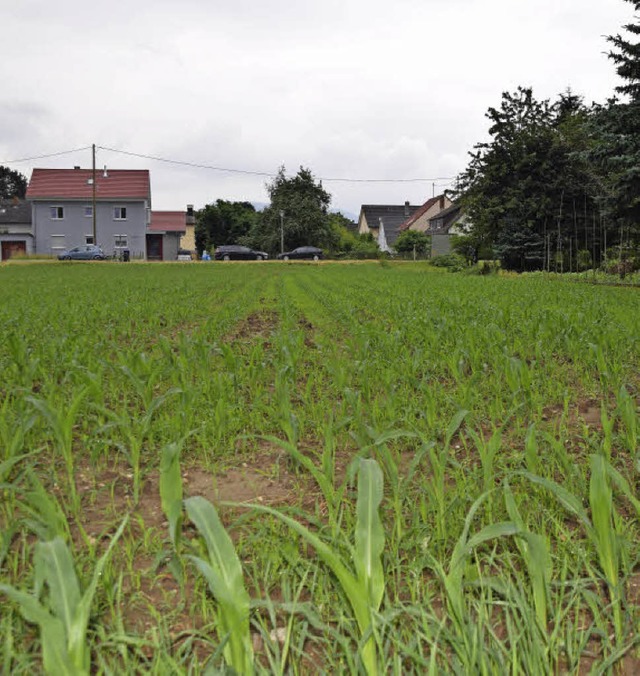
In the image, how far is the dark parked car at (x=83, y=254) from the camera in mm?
49969

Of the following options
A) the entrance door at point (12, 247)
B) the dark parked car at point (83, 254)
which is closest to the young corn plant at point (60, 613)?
the dark parked car at point (83, 254)

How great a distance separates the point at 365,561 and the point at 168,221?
240 ft

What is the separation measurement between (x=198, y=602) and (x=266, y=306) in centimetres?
1279

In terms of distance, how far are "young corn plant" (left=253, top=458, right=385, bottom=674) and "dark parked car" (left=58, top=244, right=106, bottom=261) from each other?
171 ft

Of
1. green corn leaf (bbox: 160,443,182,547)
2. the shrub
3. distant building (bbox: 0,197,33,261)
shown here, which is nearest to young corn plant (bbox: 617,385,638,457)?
green corn leaf (bbox: 160,443,182,547)

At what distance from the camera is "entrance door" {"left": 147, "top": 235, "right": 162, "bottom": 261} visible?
63906 millimetres

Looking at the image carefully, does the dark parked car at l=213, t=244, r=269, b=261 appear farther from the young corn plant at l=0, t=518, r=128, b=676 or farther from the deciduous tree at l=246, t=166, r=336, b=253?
the young corn plant at l=0, t=518, r=128, b=676

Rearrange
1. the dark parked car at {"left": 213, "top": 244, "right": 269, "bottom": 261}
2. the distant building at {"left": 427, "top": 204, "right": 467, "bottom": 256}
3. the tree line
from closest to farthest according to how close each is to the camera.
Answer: the tree line → the dark parked car at {"left": 213, "top": 244, "right": 269, "bottom": 261} → the distant building at {"left": 427, "top": 204, "right": 467, "bottom": 256}

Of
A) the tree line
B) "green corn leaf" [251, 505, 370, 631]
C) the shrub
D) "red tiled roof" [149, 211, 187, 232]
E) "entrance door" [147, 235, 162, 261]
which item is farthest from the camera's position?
"red tiled roof" [149, 211, 187, 232]

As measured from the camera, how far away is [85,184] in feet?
197

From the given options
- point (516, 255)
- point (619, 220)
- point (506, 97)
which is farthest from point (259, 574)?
point (506, 97)

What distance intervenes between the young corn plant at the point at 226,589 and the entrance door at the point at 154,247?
64.6m

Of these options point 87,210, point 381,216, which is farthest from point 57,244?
point 381,216

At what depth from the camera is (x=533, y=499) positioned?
→ 2.86 metres
